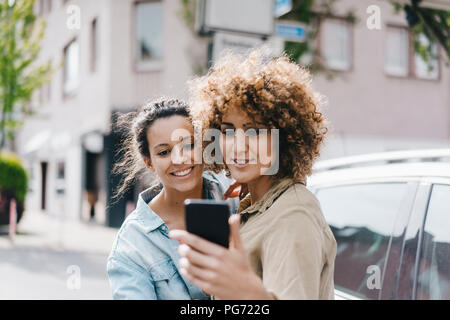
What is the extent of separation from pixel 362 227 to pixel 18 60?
11949mm

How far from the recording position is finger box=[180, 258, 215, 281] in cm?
102

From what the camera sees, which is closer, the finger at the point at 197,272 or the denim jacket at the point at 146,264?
the finger at the point at 197,272

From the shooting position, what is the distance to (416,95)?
14852 mm

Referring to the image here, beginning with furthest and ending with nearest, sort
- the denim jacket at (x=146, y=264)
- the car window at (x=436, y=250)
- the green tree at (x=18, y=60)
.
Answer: the green tree at (x=18, y=60), the car window at (x=436, y=250), the denim jacket at (x=146, y=264)

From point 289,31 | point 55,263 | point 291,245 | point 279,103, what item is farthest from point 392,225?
point 55,263

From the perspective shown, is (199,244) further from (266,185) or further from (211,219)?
(266,185)

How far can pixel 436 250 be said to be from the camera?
1.83m

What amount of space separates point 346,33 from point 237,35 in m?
11.0

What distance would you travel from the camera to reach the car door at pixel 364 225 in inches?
79.2

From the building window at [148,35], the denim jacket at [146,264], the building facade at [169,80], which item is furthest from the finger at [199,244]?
the building window at [148,35]

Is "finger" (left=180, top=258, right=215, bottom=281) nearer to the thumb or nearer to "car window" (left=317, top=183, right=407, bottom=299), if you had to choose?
the thumb

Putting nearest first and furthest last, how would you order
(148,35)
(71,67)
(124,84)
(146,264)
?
(146,264), (124,84), (148,35), (71,67)

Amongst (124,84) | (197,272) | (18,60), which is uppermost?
(18,60)

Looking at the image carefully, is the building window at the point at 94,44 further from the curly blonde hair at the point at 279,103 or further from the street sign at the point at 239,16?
the curly blonde hair at the point at 279,103
